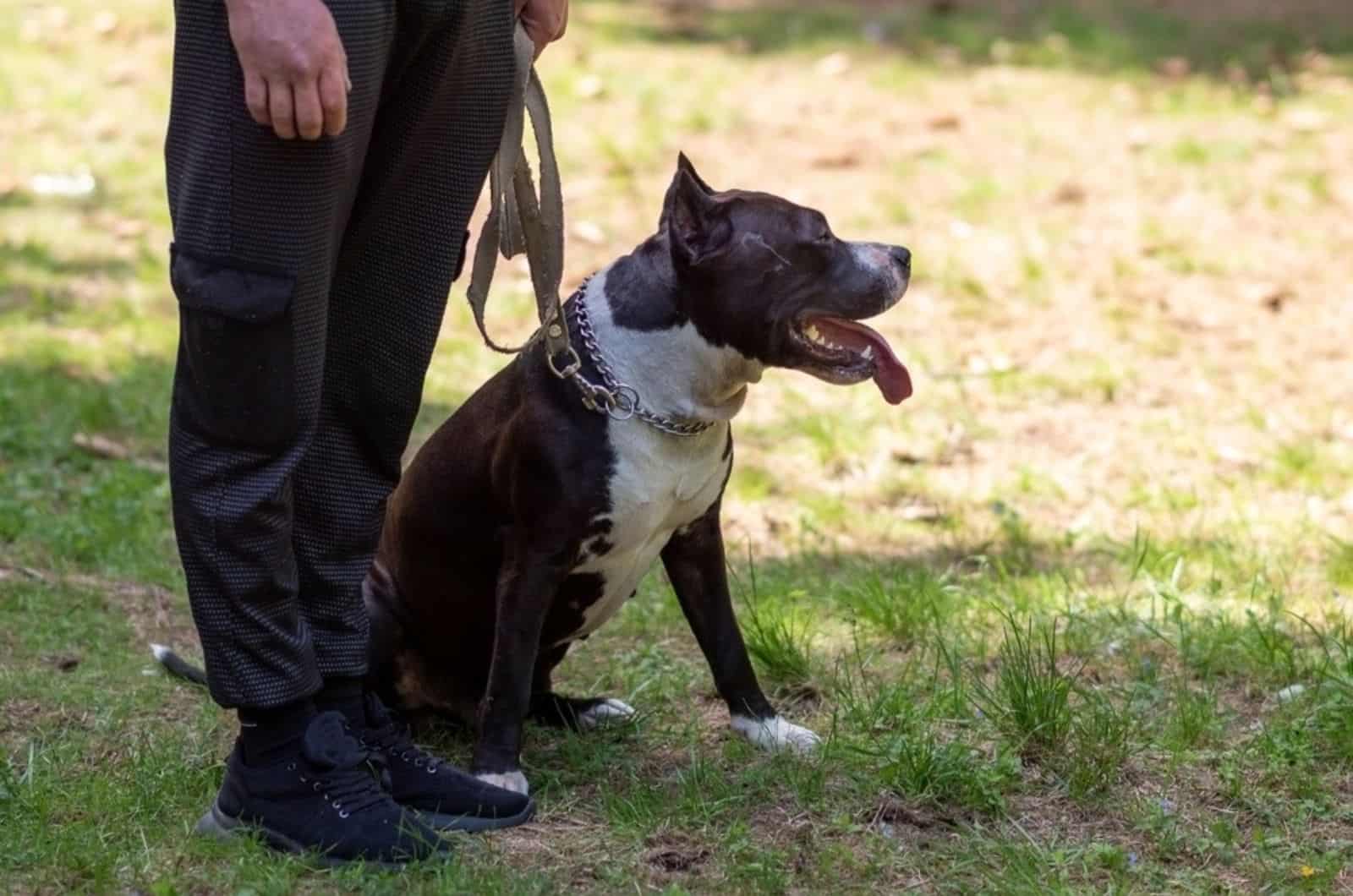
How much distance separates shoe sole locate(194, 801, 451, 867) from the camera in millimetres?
3283

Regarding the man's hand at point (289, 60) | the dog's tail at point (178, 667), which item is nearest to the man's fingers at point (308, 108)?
the man's hand at point (289, 60)

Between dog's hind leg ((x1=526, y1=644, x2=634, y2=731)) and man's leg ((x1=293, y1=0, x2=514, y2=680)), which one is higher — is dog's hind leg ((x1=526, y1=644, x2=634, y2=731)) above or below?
below

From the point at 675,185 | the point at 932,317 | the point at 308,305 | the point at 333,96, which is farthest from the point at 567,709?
the point at 932,317

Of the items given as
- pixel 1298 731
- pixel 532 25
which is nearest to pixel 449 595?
pixel 532 25

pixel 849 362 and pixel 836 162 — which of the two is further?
pixel 836 162

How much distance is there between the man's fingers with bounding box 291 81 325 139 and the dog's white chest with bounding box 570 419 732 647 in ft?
3.08

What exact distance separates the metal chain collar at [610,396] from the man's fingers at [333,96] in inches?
33.1

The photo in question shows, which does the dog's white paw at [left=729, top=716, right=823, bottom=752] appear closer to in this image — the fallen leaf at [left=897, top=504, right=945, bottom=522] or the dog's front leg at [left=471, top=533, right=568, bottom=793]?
the dog's front leg at [left=471, top=533, right=568, bottom=793]

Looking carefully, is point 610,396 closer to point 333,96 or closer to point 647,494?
point 647,494

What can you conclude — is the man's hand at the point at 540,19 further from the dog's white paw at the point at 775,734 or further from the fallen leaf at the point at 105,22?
the fallen leaf at the point at 105,22

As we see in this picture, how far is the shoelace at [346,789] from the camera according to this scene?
3328 mm

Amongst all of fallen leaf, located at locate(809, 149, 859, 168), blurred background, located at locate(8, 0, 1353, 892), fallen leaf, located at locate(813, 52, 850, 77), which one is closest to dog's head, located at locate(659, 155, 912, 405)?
blurred background, located at locate(8, 0, 1353, 892)

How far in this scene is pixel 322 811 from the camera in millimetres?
3320

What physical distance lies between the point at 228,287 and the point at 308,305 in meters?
0.15
